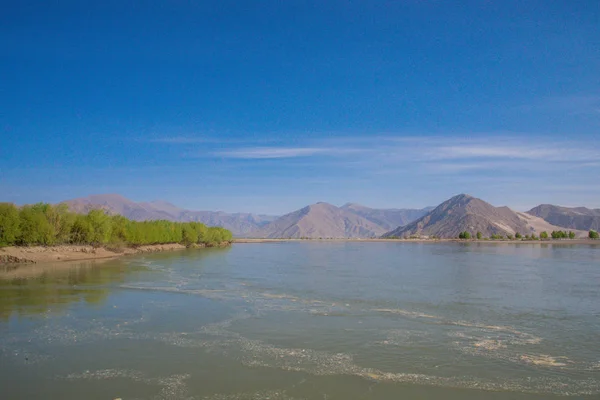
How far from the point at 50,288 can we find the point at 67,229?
147 feet

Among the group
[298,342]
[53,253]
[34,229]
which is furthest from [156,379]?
[53,253]

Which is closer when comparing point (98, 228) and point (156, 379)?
point (156, 379)

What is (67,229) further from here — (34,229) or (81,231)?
(34,229)

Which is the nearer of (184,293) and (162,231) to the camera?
(184,293)

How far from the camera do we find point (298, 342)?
72.2ft

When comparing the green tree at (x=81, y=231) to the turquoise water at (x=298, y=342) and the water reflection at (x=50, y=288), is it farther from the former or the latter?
the turquoise water at (x=298, y=342)

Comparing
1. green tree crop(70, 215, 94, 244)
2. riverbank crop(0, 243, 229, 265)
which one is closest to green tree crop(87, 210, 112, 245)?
green tree crop(70, 215, 94, 244)

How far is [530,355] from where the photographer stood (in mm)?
19906

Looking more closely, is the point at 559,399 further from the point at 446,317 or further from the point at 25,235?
the point at 25,235

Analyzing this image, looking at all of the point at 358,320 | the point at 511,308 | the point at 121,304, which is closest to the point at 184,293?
the point at 121,304

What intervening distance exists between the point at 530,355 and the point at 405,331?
6141 mm

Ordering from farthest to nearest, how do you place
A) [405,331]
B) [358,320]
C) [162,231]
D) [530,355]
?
[162,231] < [358,320] < [405,331] < [530,355]

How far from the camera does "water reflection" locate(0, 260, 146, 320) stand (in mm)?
30844

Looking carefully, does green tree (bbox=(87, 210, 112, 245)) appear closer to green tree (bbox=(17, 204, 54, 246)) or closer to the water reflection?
green tree (bbox=(17, 204, 54, 246))
